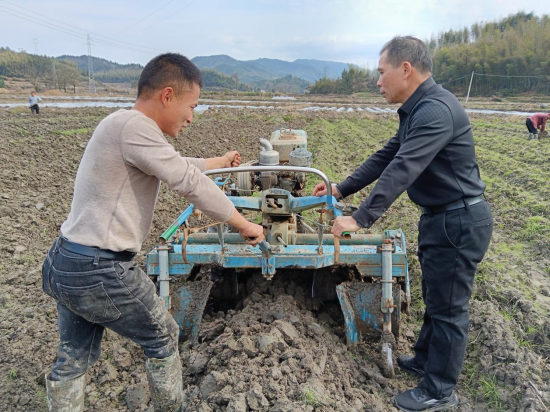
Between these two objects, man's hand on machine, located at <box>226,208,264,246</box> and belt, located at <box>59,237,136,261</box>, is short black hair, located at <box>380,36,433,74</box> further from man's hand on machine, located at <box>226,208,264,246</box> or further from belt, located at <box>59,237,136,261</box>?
belt, located at <box>59,237,136,261</box>

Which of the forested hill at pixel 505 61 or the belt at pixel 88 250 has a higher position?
the forested hill at pixel 505 61

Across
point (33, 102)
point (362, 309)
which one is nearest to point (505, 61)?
point (33, 102)

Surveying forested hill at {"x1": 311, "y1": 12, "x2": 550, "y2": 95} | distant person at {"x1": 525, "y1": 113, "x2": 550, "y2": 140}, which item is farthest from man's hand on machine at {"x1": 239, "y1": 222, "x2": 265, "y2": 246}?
forested hill at {"x1": 311, "y1": 12, "x2": 550, "y2": 95}

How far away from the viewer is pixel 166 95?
2.12 meters

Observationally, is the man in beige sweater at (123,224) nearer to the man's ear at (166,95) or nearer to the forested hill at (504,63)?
the man's ear at (166,95)

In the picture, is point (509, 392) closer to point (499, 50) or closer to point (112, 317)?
point (112, 317)

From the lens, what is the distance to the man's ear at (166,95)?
2.11 metres

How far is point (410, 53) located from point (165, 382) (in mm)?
2310

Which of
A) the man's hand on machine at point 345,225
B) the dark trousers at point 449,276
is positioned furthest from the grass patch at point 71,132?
the dark trousers at point 449,276

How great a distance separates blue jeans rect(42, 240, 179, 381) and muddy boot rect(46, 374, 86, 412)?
0.10 ft

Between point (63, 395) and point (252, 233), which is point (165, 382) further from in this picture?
point (252, 233)

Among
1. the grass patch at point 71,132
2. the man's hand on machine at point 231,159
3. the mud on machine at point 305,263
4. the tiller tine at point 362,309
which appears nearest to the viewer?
the man's hand on machine at point 231,159

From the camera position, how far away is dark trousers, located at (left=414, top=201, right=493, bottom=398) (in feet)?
8.70

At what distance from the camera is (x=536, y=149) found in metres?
11.3
